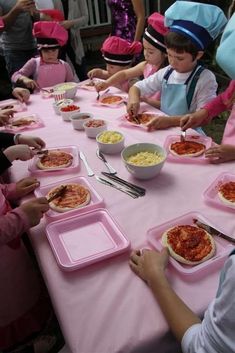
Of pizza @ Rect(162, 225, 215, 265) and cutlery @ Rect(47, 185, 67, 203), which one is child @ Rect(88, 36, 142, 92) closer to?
cutlery @ Rect(47, 185, 67, 203)

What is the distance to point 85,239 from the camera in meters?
0.99

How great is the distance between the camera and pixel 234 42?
81 centimetres

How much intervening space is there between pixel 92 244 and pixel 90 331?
0.29 metres

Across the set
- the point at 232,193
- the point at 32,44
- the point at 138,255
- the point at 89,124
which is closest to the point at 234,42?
the point at 232,193

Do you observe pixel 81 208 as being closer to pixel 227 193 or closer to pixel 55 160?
pixel 55 160

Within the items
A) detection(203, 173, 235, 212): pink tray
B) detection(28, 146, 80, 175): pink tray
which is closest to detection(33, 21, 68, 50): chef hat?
detection(28, 146, 80, 175): pink tray

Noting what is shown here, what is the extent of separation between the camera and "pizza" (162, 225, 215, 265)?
2.86 feet

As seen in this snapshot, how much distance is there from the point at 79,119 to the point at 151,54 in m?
0.84

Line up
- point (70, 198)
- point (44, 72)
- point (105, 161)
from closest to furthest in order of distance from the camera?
point (70, 198), point (105, 161), point (44, 72)

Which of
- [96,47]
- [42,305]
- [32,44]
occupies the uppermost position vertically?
[32,44]

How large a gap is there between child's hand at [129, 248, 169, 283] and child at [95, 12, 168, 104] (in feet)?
4.47

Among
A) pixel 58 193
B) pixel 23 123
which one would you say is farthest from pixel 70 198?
pixel 23 123

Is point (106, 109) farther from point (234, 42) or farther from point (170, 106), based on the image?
point (234, 42)

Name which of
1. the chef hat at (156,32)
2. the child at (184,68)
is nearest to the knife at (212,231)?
the child at (184,68)
